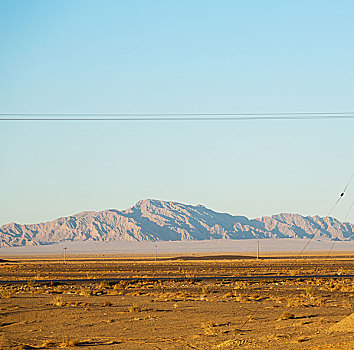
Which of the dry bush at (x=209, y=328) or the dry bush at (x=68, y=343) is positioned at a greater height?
the dry bush at (x=68, y=343)

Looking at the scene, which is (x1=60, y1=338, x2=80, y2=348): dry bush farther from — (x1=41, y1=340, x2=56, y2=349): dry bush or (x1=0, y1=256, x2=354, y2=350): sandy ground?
(x1=41, y1=340, x2=56, y2=349): dry bush

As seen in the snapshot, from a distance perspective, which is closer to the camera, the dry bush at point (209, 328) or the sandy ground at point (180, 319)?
the sandy ground at point (180, 319)

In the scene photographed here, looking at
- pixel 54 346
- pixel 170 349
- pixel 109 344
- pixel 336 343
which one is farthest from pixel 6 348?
pixel 336 343

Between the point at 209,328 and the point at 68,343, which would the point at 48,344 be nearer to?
the point at 68,343

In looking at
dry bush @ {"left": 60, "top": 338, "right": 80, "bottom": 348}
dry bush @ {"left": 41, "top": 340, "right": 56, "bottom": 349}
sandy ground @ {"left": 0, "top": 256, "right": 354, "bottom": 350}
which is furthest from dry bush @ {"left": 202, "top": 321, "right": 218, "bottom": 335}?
dry bush @ {"left": 41, "top": 340, "right": 56, "bottom": 349}

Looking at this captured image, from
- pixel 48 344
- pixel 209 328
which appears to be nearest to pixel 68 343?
pixel 48 344

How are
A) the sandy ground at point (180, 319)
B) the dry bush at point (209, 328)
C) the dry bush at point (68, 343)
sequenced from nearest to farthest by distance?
the dry bush at point (68, 343) < the sandy ground at point (180, 319) < the dry bush at point (209, 328)

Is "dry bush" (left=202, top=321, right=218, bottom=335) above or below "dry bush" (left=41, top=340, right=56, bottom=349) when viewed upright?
below

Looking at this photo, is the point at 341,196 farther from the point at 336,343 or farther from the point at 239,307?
the point at 336,343

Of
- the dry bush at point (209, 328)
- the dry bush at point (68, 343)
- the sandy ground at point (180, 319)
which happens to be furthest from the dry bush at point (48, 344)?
the dry bush at point (209, 328)

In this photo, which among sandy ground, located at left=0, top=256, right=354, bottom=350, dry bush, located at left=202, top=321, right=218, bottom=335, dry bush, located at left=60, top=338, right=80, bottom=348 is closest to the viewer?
dry bush, located at left=60, top=338, right=80, bottom=348

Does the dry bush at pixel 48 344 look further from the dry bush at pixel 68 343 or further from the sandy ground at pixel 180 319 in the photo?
the dry bush at pixel 68 343

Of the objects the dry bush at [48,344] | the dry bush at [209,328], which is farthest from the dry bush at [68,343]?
the dry bush at [209,328]

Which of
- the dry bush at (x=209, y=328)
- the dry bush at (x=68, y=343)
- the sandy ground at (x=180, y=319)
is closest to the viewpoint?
the dry bush at (x=68, y=343)
